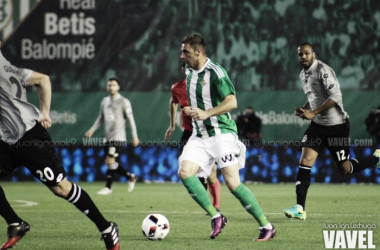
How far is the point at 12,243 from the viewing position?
20.6ft

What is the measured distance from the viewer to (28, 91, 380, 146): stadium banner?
15977 mm

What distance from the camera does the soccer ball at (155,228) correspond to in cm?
696

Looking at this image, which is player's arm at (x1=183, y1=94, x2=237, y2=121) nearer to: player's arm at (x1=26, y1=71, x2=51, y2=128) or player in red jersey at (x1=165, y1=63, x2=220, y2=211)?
player's arm at (x1=26, y1=71, x2=51, y2=128)

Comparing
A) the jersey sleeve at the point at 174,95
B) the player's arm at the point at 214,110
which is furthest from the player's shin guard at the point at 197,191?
the jersey sleeve at the point at 174,95

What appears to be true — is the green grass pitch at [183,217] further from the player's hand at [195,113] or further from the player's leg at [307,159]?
the player's hand at [195,113]

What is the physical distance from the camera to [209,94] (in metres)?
7.05

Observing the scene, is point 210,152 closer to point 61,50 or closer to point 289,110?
point 289,110

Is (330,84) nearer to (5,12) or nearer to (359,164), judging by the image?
(359,164)

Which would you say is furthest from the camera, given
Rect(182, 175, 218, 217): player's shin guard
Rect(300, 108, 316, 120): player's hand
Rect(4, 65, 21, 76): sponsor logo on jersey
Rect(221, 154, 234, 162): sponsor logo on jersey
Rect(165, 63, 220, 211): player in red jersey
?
Rect(165, 63, 220, 211): player in red jersey

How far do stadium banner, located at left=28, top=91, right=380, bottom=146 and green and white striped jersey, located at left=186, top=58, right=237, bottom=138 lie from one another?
29.6ft

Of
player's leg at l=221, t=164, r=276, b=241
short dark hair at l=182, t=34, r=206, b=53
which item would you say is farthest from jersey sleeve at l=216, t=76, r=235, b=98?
player's leg at l=221, t=164, r=276, b=241

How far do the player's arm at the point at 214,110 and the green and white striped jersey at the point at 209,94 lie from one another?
17 cm

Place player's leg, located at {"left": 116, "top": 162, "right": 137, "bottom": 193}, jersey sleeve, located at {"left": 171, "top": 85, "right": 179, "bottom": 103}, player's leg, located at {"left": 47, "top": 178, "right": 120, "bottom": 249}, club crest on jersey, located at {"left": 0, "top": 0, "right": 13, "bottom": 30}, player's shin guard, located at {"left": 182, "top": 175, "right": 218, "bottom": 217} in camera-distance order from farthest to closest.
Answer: club crest on jersey, located at {"left": 0, "top": 0, "right": 13, "bottom": 30} → player's leg, located at {"left": 116, "top": 162, "right": 137, "bottom": 193} → jersey sleeve, located at {"left": 171, "top": 85, "right": 179, "bottom": 103} → player's shin guard, located at {"left": 182, "top": 175, "right": 218, "bottom": 217} → player's leg, located at {"left": 47, "top": 178, "right": 120, "bottom": 249}

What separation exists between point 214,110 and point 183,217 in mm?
2778
